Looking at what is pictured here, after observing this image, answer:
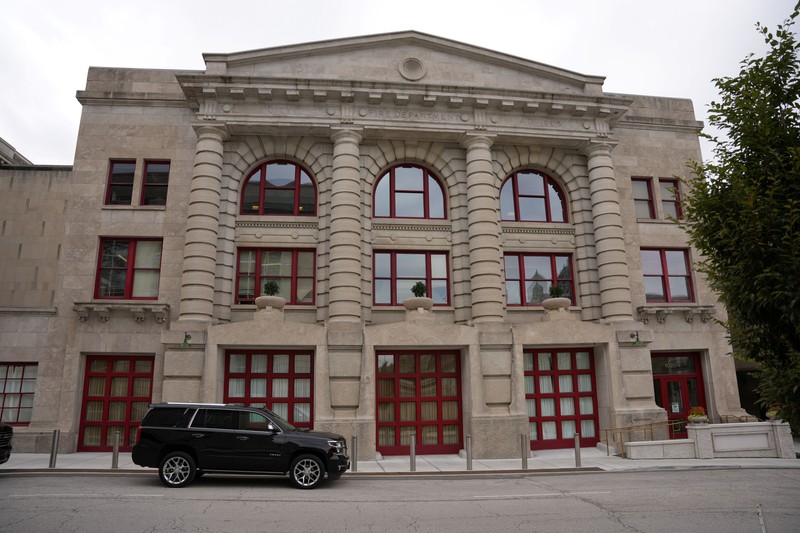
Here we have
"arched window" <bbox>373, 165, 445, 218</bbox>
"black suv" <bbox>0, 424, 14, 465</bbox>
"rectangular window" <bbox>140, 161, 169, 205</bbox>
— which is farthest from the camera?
"arched window" <bbox>373, 165, 445, 218</bbox>

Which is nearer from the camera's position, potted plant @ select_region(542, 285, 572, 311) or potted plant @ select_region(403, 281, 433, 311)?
potted plant @ select_region(403, 281, 433, 311)

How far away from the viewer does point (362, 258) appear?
67.6 ft

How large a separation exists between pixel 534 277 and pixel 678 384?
7.65m

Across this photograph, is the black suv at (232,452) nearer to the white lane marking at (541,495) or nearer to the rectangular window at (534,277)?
the white lane marking at (541,495)

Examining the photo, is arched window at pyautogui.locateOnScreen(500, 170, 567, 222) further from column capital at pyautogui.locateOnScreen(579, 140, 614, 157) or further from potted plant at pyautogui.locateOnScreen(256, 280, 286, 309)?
potted plant at pyautogui.locateOnScreen(256, 280, 286, 309)

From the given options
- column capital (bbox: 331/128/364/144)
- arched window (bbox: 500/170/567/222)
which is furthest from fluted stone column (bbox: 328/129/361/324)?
arched window (bbox: 500/170/567/222)

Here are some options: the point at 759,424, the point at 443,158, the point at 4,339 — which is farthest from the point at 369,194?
the point at 759,424

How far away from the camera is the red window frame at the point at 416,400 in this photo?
19.4 meters

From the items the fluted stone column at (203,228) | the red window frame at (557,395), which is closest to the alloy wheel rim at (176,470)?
the fluted stone column at (203,228)

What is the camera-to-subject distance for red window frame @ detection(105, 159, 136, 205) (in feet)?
69.2

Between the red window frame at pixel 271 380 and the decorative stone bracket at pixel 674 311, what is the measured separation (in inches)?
542

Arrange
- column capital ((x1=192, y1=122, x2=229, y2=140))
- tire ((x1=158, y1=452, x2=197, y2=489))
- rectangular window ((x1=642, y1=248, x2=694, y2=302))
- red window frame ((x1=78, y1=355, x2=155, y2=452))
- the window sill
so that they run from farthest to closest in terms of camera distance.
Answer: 1. rectangular window ((x1=642, y1=248, x2=694, y2=302))
2. the window sill
3. column capital ((x1=192, y1=122, x2=229, y2=140))
4. red window frame ((x1=78, y1=355, x2=155, y2=452))
5. tire ((x1=158, y1=452, x2=197, y2=489))

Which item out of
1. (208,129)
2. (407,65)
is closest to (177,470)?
(208,129)

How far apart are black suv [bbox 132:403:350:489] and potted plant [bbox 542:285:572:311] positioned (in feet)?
35.9
